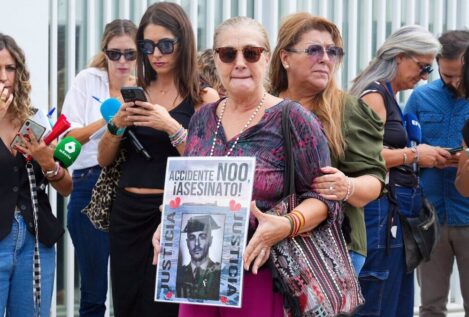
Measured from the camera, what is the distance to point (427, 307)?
659cm

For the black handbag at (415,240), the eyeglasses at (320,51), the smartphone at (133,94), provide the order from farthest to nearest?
the black handbag at (415,240) < the smartphone at (133,94) < the eyeglasses at (320,51)

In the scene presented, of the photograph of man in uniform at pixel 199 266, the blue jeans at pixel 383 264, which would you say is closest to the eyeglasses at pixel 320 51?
the blue jeans at pixel 383 264

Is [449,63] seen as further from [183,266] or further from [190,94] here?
[183,266]

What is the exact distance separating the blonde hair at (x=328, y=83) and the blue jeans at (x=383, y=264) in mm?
878

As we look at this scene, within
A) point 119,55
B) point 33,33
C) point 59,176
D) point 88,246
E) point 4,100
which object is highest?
point 33,33

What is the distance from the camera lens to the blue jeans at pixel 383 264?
5156 millimetres

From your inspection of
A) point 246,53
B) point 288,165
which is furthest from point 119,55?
point 288,165

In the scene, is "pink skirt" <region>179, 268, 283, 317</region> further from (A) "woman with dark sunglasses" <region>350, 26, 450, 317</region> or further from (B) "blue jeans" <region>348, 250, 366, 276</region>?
(A) "woman with dark sunglasses" <region>350, 26, 450, 317</region>

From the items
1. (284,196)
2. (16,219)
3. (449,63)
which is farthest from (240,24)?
(449,63)

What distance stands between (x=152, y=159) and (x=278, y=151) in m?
1.20

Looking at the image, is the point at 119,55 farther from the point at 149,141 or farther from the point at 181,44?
the point at 149,141

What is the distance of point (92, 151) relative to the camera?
602 cm

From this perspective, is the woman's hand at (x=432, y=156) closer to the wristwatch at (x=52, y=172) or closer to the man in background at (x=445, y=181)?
the man in background at (x=445, y=181)

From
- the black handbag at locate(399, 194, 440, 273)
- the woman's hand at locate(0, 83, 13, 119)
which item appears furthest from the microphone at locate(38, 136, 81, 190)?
the black handbag at locate(399, 194, 440, 273)
